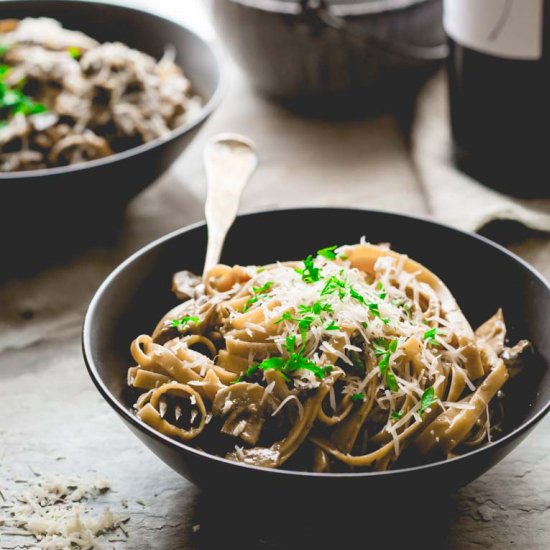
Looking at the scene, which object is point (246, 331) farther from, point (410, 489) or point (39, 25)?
point (39, 25)

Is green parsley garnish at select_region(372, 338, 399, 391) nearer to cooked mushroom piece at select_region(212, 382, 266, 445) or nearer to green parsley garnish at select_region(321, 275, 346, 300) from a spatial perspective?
green parsley garnish at select_region(321, 275, 346, 300)

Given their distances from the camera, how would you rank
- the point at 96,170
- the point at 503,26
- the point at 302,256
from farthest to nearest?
1. the point at 503,26
2. the point at 96,170
3. the point at 302,256

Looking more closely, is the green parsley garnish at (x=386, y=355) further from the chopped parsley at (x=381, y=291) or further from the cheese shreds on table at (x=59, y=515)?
the cheese shreds on table at (x=59, y=515)

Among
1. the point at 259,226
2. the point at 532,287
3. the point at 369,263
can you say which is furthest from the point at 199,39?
the point at 532,287

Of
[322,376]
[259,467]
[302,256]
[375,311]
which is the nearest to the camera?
[259,467]

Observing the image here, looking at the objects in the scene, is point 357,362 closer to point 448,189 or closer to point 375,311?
point 375,311

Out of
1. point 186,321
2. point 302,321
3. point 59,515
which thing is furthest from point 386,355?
point 59,515

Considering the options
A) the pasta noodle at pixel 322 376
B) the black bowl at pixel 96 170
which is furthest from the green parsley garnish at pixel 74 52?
the pasta noodle at pixel 322 376
